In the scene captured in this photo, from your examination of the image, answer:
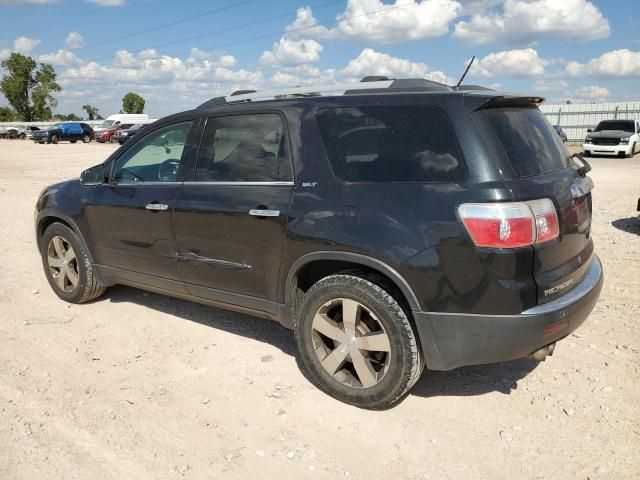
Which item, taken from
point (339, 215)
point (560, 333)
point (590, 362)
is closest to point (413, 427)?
point (560, 333)

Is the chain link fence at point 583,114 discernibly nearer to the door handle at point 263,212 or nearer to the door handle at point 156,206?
the door handle at point 156,206

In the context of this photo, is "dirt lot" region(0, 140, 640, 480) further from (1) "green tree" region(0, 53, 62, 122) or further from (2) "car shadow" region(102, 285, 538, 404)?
(1) "green tree" region(0, 53, 62, 122)

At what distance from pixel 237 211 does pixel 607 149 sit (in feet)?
76.4

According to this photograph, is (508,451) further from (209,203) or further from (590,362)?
(209,203)

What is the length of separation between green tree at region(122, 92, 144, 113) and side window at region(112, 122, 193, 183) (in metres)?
89.7

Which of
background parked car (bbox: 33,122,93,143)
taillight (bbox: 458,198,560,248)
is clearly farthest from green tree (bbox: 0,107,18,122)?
taillight (bbox: 458,198,560,248)

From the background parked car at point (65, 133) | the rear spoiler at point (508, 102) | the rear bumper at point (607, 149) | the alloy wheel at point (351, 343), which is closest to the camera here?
the rear spoiler at point (508, 102)

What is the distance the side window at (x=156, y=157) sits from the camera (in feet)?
13.6

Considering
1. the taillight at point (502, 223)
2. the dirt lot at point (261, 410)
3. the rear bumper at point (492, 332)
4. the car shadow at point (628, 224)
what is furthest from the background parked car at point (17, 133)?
the taillight at point (502, 223)

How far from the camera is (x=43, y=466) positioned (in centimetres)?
279

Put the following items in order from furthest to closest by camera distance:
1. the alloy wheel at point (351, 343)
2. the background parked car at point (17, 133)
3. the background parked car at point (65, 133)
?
the background parked car at point (17, 133)
the background parked car at point (65, 133)
the alloy wheel at point (351, 343)

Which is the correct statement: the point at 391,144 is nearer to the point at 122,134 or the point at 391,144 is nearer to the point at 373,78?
the point at 373,78

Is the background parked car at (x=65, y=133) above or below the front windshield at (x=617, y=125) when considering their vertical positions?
above

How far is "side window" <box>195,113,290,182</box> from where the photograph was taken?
3594 millimetres
